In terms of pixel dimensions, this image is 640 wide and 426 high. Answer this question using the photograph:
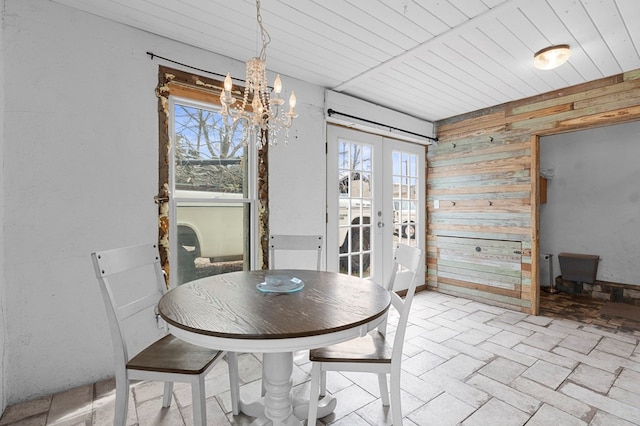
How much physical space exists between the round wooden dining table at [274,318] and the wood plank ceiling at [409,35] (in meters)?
1.81

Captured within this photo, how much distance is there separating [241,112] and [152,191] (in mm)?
1181

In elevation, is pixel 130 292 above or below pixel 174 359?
above

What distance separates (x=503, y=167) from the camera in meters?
3.95

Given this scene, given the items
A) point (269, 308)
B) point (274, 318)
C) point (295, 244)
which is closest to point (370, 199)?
point (295, 244)

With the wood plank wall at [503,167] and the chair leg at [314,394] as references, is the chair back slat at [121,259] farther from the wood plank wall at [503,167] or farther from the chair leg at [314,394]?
the wood plank wall at [503,167]

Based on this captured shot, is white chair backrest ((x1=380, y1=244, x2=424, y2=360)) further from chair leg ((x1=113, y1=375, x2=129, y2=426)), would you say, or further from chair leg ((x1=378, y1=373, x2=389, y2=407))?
chair leg ((x1=113, y1=375, x2=129, y2=426))

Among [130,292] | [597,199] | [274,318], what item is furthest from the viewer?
[597,199]

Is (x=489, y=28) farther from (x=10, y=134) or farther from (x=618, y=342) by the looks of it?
(x=10, y=134)

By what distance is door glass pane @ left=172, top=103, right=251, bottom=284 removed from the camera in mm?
2629

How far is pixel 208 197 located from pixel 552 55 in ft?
10.4

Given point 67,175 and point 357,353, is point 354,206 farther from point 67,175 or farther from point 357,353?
point 67,175

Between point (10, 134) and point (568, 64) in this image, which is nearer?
point (10, 134)

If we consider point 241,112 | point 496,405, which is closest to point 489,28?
point 241,112

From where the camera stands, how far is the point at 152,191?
7.81 ft
